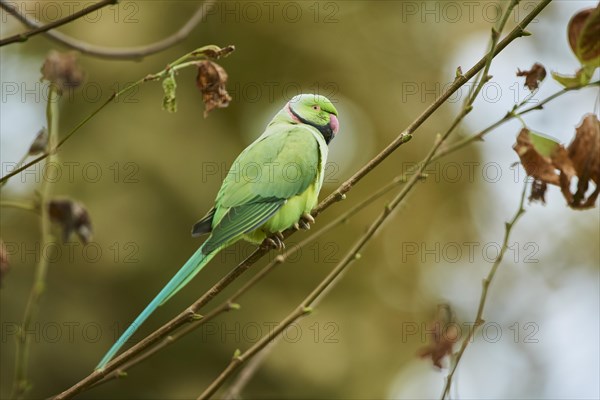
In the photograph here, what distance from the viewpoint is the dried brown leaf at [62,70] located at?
71.7 inches

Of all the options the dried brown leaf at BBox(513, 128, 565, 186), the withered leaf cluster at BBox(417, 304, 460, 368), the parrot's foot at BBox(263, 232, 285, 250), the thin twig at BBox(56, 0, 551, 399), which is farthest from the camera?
the parrot's foot at BBox(263, 232, 285, 250)

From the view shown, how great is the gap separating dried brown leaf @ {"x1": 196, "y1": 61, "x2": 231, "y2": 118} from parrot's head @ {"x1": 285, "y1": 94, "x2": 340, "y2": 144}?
1.18 m

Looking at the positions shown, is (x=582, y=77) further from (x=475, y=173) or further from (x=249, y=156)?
(x=475, y=173)

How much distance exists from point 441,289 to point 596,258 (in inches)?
62.9

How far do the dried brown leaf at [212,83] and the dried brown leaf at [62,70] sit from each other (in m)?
0.35

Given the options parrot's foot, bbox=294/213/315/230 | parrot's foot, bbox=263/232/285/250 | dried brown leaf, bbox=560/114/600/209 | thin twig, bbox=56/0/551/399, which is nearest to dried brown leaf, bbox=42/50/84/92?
thin twig, bbox=56/0/551/399

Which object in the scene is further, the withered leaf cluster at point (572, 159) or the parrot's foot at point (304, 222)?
the parrot's foot at point (304, 222)

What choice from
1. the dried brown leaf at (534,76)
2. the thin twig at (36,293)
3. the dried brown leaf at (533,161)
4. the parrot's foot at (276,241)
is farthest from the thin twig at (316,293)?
the parrot's foot at (276,241)

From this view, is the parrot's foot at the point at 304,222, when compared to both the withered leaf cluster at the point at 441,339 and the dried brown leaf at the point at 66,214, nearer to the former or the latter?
the withered leaf cluster at the point at 441,339

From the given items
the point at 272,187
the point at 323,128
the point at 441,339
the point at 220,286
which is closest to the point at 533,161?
the point at 220,286

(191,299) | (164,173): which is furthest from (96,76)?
(191,299)

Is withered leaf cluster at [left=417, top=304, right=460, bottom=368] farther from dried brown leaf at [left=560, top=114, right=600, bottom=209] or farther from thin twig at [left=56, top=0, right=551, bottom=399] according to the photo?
dried brown leaf at [left=560, top=114, right=600, bottom=209]

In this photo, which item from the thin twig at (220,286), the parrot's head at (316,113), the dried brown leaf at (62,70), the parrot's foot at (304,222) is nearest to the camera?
the thin twig at (220,286)

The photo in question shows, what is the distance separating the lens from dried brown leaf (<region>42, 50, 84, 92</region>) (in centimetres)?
182
